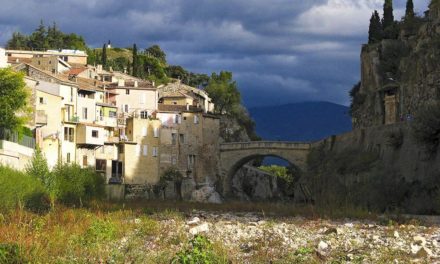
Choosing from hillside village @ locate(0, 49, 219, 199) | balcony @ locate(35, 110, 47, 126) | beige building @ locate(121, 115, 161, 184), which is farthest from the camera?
beige building @ locate(121, 115, 161, 184)

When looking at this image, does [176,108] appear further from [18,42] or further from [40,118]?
[18,42]

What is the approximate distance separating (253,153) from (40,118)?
3296 cm

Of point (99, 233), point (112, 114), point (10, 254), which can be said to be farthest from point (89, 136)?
point (10, 254)

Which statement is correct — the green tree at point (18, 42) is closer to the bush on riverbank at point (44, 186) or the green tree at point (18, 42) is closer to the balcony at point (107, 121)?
the balcony at point (107, 121)

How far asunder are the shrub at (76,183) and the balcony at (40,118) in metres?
11.9

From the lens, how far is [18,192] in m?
44.2

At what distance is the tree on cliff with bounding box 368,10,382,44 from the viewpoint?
348ft

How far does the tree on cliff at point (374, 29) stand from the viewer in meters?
106

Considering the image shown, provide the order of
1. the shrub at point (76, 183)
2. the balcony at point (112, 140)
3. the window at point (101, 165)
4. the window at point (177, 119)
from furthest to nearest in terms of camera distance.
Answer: the window at point (177, 119)
the balcony at point (112, 140)
the window at point (101, 165)
the shrub at point (76, 183)

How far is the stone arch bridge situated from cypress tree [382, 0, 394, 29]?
19.5m

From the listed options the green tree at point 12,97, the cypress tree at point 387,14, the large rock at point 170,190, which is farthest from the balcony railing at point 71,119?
the cypress tree at point 387,14

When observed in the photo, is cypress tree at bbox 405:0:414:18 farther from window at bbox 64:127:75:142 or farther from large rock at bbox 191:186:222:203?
window at bbox 64:127:75:142

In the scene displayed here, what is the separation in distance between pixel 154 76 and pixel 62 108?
6276 centimetres

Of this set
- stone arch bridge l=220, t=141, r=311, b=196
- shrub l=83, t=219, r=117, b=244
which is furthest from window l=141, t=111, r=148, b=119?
shrub l=83, t=219, r=117, b=244
